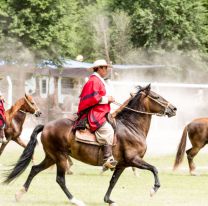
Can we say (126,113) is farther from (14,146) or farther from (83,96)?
(14,146)

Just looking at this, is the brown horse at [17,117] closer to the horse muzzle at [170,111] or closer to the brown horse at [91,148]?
the brown horse at [91,148]

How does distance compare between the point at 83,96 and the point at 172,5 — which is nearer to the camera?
the point at 83,96

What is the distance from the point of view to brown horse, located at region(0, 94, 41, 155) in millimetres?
20984

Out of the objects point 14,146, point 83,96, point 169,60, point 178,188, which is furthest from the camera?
point 169,60

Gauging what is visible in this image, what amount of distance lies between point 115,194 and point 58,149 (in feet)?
5.92

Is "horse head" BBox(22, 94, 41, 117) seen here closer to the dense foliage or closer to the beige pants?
the beige pants

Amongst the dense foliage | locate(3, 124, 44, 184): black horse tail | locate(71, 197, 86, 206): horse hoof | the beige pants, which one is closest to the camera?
locate(71, 197, 86, 206): horse hoof

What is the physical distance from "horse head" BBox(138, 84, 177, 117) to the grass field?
5.13 feet

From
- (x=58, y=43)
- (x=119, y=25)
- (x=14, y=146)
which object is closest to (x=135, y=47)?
(x=119, y=25)

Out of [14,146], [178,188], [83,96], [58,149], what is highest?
[83,96]

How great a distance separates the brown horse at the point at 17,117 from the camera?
68.8 ft

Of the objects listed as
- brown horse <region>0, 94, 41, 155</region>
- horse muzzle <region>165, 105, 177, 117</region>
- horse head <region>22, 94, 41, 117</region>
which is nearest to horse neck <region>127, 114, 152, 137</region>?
horse muzzle <region>165, 105, 177, 117</region>

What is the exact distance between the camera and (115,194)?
1417cm

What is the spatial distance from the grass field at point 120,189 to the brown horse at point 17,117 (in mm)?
1237
